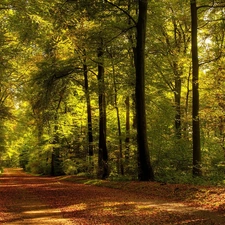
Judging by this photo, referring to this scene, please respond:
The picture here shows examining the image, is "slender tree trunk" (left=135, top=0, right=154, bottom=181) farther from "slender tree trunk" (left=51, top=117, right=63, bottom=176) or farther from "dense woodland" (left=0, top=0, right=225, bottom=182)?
"slender tree trunk" (left=51, top=117, right=63, bottom=176)

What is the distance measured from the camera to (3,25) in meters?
16.7

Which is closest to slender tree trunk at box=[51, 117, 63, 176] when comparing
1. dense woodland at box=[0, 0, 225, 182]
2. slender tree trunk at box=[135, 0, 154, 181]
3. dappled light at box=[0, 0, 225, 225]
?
dappled light at box=[0, 0, 225, 225]

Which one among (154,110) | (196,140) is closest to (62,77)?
(154,110)

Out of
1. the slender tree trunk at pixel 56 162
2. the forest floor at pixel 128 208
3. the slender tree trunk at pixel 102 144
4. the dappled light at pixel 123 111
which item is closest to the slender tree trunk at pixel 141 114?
the dappled light at pixel 123 111

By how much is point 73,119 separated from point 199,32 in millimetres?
13245

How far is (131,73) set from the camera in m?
18.7

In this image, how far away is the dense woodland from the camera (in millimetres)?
14383

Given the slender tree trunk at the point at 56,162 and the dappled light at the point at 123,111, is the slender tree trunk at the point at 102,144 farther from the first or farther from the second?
the slender tree trunk at the point at 56,162

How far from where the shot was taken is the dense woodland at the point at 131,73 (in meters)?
14.4

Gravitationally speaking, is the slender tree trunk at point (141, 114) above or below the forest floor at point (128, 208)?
above

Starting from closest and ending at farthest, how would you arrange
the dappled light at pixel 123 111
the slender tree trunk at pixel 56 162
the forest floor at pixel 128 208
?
the forest floor at pixel 128 208 → the dappled light at pixel 123 111 → the slender tree trunk at pixel 56 162

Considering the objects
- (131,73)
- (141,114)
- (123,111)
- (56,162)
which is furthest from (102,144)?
(56,162)

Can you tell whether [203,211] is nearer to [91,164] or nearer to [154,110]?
[154,110]

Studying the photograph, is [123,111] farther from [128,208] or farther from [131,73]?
[128,208]
